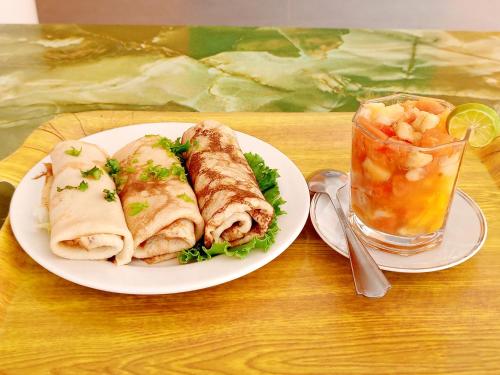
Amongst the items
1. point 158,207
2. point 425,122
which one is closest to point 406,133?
point 425,122

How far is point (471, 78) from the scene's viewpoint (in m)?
3.06

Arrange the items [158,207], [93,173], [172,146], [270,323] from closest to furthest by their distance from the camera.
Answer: [270,323] → [158,207] → [93,173] → [172,146]

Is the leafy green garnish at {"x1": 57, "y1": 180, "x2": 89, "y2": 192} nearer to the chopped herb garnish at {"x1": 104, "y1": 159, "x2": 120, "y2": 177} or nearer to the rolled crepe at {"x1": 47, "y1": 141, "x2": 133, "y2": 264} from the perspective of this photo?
the rolled crepe at {"x1": 47, "y1": 141, "x2": 133, "y2": 264}

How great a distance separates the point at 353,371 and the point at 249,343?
254 millimetres

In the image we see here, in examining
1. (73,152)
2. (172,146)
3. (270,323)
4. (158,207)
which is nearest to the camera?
(270,323)

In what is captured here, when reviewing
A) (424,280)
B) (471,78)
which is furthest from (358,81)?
(424,280)

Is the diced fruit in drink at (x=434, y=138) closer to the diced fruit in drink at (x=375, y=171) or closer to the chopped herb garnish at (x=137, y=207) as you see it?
the diced fruit in drink at (x=375, y=171)

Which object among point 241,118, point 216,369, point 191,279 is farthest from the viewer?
point 241,118

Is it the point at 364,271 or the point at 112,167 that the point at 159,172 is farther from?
the point at 364,271

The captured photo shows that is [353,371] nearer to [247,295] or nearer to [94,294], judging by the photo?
[247,295]

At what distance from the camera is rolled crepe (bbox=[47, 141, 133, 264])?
1.52 m

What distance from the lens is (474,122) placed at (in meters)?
1.43

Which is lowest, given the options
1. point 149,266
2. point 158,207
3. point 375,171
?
point 149,266

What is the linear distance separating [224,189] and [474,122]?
0.74 meters
